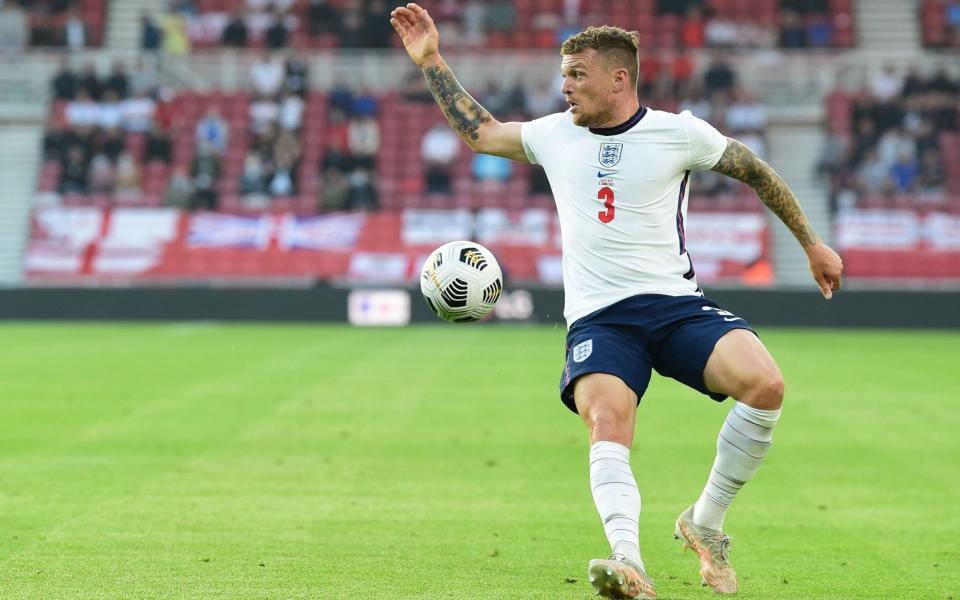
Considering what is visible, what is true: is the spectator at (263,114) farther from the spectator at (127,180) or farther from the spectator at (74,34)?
the spectator at (74,34)

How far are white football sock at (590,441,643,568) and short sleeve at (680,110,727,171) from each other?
1.36 m

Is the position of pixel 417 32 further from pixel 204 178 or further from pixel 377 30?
pixel 377 30

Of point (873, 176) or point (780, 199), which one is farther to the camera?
point (873, 176)

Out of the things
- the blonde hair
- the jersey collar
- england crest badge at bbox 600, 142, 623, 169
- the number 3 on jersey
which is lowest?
the number 3 on jersey

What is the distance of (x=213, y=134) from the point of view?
31.4 m

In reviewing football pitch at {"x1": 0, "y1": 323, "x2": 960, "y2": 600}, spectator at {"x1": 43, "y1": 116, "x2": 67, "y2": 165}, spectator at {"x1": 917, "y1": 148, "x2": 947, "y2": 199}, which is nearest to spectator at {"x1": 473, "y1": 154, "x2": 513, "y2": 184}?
spectator at {"x1": 917, "y1": 148, "x2": 947, "y2": 199}

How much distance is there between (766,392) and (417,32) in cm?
243

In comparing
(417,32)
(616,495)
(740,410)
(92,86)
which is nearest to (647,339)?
(740,410)

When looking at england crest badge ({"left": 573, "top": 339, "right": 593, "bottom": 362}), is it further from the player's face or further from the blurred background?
the blurred background

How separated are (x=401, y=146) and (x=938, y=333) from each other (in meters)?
12.7

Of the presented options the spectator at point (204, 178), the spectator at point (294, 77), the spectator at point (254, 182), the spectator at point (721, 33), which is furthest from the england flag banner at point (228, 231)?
the spectator at point (721, 33)

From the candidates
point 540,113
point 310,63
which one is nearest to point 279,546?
point 540,113

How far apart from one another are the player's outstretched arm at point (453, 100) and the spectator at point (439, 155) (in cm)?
2348

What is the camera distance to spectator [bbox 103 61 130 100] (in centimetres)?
3164
